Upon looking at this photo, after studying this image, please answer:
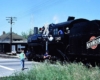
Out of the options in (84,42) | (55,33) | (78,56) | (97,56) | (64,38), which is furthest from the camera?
(55,33)

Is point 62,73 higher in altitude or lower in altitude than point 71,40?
lower

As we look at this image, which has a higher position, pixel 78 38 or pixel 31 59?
pixel 78 38

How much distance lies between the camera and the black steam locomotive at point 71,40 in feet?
57.7

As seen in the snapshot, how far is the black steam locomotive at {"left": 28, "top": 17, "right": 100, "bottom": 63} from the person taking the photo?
17578mm

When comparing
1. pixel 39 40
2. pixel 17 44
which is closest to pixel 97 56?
pixel 39 40

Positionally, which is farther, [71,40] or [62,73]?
[71,40]

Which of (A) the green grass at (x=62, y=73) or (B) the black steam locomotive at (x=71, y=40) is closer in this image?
(A) the green grass at (x=62, y=73)

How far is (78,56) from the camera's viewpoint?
19.8 metres

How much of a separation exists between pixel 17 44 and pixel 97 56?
196 ft

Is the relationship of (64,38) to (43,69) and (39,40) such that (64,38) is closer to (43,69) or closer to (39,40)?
(39,40)

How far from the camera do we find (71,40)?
68.2 feet

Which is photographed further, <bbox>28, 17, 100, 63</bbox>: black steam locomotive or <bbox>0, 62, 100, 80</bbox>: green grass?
<bbox>28, 17, 100, 63</bbox>: black steam locomotive

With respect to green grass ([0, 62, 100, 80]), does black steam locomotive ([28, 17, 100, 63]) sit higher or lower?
higher

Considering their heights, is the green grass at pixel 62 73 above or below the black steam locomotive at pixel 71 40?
below
